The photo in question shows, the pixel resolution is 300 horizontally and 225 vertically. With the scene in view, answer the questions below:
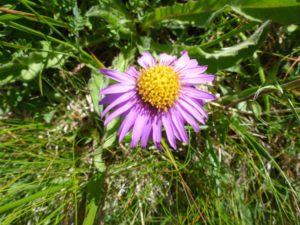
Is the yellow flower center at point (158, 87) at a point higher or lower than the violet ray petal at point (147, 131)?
higher

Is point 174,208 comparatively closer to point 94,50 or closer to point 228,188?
point 228,188

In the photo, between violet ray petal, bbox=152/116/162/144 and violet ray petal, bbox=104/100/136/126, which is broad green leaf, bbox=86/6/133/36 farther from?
violet ray petal, bbox=152/116/162/144

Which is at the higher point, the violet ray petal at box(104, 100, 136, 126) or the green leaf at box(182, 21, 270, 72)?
the green leaf at box(182, 21, 270, 72)

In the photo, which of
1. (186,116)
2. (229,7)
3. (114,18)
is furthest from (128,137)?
(229,7)

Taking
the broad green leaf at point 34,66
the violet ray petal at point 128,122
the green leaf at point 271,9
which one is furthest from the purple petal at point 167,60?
the broad green leaf at point 34,66

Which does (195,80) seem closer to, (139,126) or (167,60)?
(167,60)

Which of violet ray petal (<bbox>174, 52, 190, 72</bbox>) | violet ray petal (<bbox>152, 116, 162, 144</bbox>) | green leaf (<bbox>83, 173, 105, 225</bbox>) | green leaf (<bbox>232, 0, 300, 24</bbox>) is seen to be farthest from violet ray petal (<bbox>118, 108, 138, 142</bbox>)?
green leaf (<bbox>232, 0, 300, 24</bbox>)

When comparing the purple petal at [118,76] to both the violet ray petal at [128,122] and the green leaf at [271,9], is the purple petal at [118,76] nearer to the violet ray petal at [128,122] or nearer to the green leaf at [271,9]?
the violet ray petal at [128,122]
